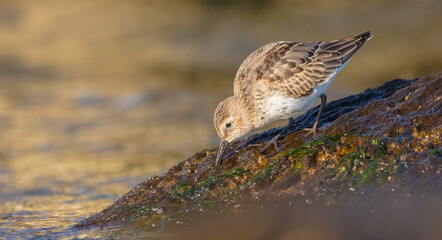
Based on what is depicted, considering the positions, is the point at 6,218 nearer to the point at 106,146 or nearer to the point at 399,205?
the point at 106,146

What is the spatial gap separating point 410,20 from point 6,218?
1020 centimetres

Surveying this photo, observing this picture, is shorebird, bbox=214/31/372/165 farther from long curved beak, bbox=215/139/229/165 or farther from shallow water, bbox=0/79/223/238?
shallow water, bbox=0/79/223/238

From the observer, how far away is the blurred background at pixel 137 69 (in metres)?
10.3

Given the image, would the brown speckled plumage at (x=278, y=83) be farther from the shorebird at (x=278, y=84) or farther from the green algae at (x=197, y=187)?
the green algae at (x=197, y=187)

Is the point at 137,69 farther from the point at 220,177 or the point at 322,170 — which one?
the point at 322,170

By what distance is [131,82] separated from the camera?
14.1m

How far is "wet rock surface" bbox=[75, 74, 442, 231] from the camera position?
15.8ft

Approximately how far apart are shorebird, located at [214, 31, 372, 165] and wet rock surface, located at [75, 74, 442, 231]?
25 cm

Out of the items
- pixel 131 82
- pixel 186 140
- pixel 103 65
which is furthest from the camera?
pixel 103 65

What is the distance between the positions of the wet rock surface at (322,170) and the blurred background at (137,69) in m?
3.00

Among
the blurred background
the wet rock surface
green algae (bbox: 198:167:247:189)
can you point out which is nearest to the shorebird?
the wet rock surface

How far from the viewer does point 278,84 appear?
6164mm

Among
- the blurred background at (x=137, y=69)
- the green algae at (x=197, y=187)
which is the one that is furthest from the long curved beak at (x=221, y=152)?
the blurred background at (x=137, y=69)

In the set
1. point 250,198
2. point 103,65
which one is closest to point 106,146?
point 103,65
